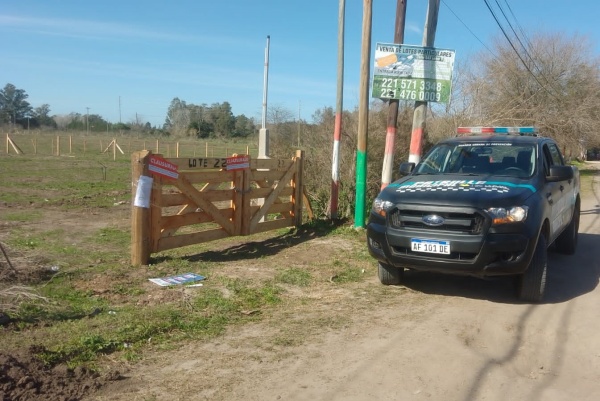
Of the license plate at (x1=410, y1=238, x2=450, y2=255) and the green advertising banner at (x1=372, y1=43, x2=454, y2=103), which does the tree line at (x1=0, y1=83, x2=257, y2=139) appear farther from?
the license plate at (x1=410, y1=238, x2=450, y2=255)

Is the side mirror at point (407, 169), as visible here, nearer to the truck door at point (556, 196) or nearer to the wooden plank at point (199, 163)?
the truck door at point (556, 196)

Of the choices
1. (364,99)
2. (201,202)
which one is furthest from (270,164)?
(364,99)

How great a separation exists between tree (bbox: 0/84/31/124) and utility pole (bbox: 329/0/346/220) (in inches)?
2871

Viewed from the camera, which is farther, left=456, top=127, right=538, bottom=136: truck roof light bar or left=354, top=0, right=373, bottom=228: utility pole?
left=354, top=0, right=373, bottom=228: utility pole

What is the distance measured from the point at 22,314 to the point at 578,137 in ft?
109

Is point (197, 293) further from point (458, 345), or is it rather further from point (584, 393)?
point (584, 393)

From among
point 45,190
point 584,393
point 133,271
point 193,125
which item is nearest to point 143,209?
point 133,271

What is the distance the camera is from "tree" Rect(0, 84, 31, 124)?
247 ft

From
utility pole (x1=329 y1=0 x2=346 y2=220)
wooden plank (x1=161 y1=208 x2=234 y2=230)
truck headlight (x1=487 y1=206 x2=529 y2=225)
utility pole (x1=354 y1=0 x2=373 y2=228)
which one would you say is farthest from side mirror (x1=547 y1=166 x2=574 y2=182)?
utility pole (x1=329 y1=0 x2=346 y2=220)

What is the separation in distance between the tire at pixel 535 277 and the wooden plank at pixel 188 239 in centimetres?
455

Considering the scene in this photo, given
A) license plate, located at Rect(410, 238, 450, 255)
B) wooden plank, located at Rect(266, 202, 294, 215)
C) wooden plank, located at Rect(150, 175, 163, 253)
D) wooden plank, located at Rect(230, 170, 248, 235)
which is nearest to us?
license plate, located at Rect(410, 238, 450, 255)

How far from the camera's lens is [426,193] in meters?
6.18

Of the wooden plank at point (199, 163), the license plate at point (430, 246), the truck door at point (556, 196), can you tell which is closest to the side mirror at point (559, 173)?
the truck door at point (556, 196)

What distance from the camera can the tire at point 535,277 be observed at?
609 centimetres
